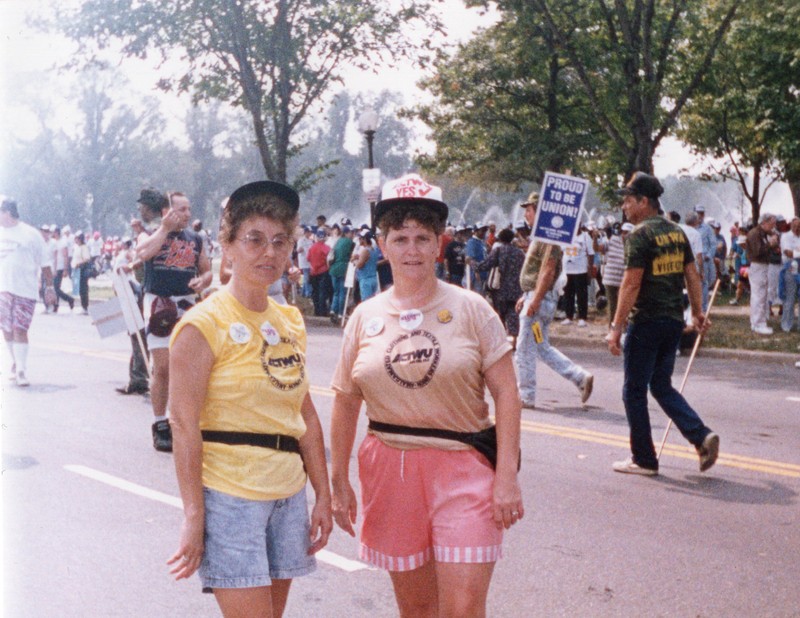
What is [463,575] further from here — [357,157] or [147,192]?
[357,157]

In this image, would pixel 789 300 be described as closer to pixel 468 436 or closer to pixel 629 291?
pixel 629 291

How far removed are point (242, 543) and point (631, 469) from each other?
454cm

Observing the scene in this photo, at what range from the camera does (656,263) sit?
6328mm

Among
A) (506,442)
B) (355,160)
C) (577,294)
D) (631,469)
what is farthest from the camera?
(355,160)

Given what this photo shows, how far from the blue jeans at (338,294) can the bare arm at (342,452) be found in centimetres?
1716

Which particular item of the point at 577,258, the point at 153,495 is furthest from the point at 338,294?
the point at 153,495

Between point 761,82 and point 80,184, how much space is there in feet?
211

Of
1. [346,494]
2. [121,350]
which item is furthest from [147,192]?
[121,350]

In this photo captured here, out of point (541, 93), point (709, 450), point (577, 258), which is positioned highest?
point (541, 93)

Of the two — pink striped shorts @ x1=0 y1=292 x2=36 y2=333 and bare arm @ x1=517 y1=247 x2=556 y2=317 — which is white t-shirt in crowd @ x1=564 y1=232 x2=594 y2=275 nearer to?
bare arm @ x1=517 y1=247 x2=556 y2=317

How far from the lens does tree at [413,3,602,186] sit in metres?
28.1

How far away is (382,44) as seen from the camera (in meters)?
22.1

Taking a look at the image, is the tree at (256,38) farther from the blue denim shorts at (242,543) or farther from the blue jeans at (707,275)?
the blue denim shorts at (242,543)

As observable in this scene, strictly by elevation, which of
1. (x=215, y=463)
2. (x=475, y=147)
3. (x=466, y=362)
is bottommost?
(x=215, y=463)
